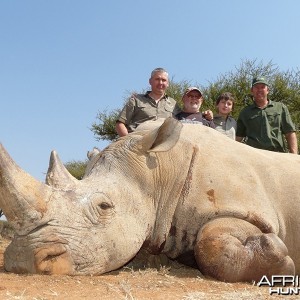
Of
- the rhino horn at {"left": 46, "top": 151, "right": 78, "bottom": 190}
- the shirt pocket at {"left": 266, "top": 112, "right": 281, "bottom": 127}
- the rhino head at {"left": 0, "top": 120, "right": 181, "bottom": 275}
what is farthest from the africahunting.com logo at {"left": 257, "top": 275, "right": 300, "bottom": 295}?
the shirt pocket at {"left": 266, "top": 112, "right": 281, "bottom": 127}

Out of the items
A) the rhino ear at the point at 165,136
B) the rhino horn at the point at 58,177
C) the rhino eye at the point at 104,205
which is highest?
the rhino ear at the point at 165,136

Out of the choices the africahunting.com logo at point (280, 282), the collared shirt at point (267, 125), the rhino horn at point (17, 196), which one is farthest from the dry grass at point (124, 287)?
the collared shirt at point (267, 125)

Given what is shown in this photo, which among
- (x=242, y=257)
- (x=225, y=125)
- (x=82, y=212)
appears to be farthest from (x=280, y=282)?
(x=225, y=125)

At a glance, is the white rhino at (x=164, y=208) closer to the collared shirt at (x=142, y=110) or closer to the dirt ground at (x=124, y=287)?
the dirt ground at (x=124, y=287)

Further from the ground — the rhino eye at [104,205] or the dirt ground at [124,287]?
the rhino eye at [104,205]

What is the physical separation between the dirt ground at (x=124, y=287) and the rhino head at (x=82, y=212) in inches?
5.7

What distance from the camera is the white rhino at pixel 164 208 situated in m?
4.63

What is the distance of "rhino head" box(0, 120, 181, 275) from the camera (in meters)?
4.58

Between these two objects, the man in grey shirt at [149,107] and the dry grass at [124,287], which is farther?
the man in grey shirt at [149,107]

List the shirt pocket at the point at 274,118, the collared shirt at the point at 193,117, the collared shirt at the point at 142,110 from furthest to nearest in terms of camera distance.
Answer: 1. the shirt pocket at the point at 274,118
2. the collared shirt at the point at 142,110
3. the collared shirt at the point at 193,117

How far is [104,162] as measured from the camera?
5.52 meters

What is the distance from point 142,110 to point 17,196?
14.3 ft

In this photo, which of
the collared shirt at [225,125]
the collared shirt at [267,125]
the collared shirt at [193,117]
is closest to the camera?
the collared shirt at [193,117]

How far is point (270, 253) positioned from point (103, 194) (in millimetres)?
1558
